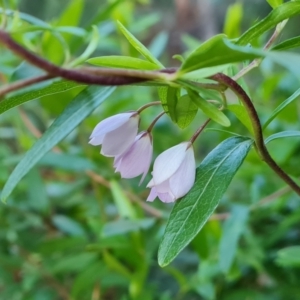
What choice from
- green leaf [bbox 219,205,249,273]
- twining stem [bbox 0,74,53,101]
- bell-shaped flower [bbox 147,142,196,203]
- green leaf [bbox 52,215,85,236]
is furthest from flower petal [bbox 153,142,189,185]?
green leaf [bbox 52,215,85,236]


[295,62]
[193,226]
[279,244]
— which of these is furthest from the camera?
[279,244]

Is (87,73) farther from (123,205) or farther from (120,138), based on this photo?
(123,205)

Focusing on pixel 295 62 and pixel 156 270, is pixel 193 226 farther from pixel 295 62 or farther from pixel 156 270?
pixel 156 270

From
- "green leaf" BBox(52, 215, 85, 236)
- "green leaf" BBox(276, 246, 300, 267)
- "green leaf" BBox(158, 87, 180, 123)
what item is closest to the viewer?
"green leaf" BBox(158, 87, 180, 123)

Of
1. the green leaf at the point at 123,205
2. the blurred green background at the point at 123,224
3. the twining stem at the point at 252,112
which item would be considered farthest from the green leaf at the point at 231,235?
the twining stem at the point at 252,112

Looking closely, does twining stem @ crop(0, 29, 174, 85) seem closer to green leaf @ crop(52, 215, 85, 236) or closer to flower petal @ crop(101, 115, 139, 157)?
flower petal @ crop(101, 115, 139, 157)

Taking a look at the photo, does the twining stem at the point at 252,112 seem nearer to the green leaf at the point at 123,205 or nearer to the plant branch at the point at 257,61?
the plant branch at the point at 257,61

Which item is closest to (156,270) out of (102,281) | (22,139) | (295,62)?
(102,281)
